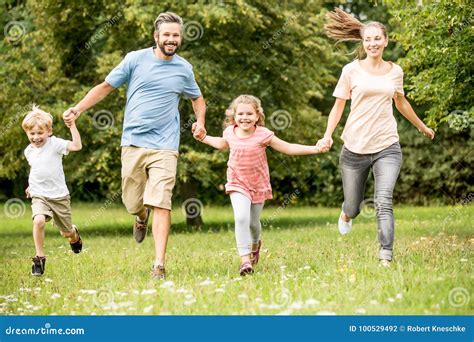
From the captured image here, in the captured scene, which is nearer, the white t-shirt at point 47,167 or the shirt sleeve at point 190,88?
the shirt sleeve at point 190,88

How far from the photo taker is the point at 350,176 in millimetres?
7910

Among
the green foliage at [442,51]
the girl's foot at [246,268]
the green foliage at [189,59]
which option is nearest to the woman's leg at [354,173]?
the girl's foot at [246,268]

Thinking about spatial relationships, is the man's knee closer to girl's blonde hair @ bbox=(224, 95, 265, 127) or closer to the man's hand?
the man's hand

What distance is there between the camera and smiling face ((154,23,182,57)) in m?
7.39

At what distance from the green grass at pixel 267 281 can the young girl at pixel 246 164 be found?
45cm

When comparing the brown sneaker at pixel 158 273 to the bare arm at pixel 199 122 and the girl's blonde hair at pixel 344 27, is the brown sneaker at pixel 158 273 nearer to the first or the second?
the bare arm at pixel 199 122

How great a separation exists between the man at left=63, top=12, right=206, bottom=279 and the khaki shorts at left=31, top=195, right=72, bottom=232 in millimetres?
1382

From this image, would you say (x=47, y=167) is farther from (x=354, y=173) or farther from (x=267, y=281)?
(x=354, y=173)

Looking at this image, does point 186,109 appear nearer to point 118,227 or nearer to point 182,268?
point 118,227

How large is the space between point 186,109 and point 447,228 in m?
6.54

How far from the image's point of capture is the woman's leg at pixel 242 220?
291 inches

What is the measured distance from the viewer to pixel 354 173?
788cm

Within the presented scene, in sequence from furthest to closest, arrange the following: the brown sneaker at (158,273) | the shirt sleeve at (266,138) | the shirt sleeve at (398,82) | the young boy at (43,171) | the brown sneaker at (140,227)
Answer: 1. the brown sneaker at (140,227)
2. the young boy at (43,171)
3. the shirt sleeve at (398,82)
4. the shirt sleeve at (266,138)
5. the brown sneaker at (158,273)

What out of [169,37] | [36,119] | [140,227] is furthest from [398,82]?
[36,119]
